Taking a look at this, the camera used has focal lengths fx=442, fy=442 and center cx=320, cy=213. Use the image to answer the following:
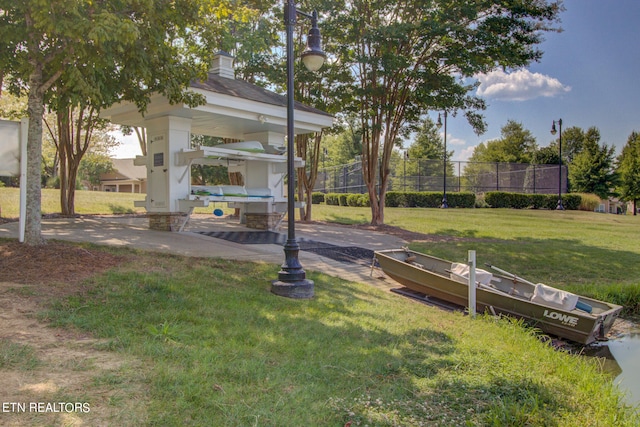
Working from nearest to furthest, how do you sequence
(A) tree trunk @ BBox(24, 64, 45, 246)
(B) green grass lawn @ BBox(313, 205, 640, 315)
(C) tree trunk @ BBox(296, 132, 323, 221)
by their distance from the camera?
(A) tree trunk @ BBox(24, 64, 45, 246)
(B) green grass lawn @ BBox(313, 205, 640, 315)
(C) tree trunk @ BBox(296, 132, 323, 221)

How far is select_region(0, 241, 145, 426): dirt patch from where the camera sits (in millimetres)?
2627

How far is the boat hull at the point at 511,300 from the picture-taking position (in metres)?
6.01

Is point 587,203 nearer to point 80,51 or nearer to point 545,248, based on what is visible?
point 545,248

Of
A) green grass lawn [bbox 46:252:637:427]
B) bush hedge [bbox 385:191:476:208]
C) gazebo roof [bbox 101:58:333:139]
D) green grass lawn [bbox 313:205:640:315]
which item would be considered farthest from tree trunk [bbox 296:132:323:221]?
green grass lawn [bbox 46:252:637:427]

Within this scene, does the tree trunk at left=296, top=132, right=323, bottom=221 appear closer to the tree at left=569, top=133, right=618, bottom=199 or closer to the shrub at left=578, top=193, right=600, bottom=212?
the shrub at left=578, top=193, right=600, bottom=212

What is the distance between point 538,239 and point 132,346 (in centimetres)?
1416

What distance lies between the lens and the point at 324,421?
9.48ft

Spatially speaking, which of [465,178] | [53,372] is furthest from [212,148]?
[465,178]

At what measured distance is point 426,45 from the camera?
547 inches

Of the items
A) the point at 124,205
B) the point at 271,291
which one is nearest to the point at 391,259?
the point at 271,291

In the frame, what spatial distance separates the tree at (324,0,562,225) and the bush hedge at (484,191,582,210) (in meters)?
13.9

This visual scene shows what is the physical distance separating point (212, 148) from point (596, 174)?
38.6 m

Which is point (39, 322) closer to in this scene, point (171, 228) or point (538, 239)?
point (171, 228)

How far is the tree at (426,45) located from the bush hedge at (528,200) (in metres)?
13.9
